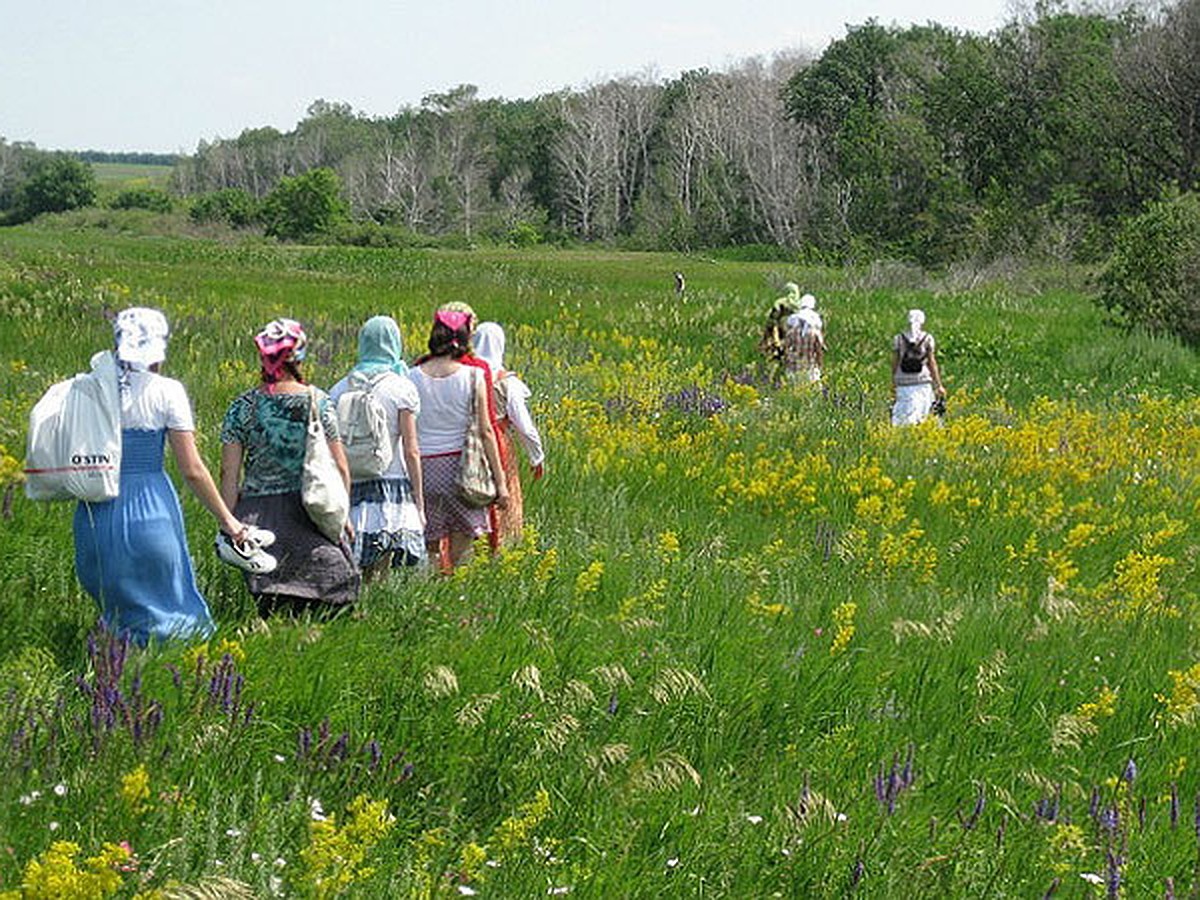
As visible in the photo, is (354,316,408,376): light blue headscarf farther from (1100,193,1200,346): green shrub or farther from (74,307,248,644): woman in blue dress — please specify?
(1100,193,1200,346): green shrub

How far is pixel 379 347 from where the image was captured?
6980 mm

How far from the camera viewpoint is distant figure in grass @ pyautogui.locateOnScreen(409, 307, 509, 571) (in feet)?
24.5

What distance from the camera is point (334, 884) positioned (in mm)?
2744

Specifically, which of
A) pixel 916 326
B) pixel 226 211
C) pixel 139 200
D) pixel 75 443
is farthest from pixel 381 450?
pixel 139 200

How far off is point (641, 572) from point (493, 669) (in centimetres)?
228

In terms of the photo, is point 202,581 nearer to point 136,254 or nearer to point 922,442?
point 922,442

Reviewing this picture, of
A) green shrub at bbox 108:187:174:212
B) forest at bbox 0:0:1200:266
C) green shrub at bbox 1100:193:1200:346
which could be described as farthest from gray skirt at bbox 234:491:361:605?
green shrub at bbox 108:187:174:212

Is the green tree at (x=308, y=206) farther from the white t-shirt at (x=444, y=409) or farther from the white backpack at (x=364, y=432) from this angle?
the white backpack at (x=364, y=432)

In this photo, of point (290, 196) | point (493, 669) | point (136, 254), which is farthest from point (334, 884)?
point (290, 196)

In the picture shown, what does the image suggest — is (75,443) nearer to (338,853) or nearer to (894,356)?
(338,853)

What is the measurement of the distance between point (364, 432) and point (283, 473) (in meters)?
0.93

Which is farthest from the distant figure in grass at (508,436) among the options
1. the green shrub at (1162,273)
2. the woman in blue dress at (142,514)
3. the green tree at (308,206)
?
the green tree at (308,206)

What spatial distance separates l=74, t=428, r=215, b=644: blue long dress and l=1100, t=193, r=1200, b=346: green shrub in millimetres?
20814

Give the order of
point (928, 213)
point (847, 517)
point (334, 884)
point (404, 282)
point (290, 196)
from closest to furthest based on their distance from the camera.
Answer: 1. point (334, 884)
2. point (847, 517)
3. point (404, 282)
4. point (928, 213)
5. point (290, 196)
